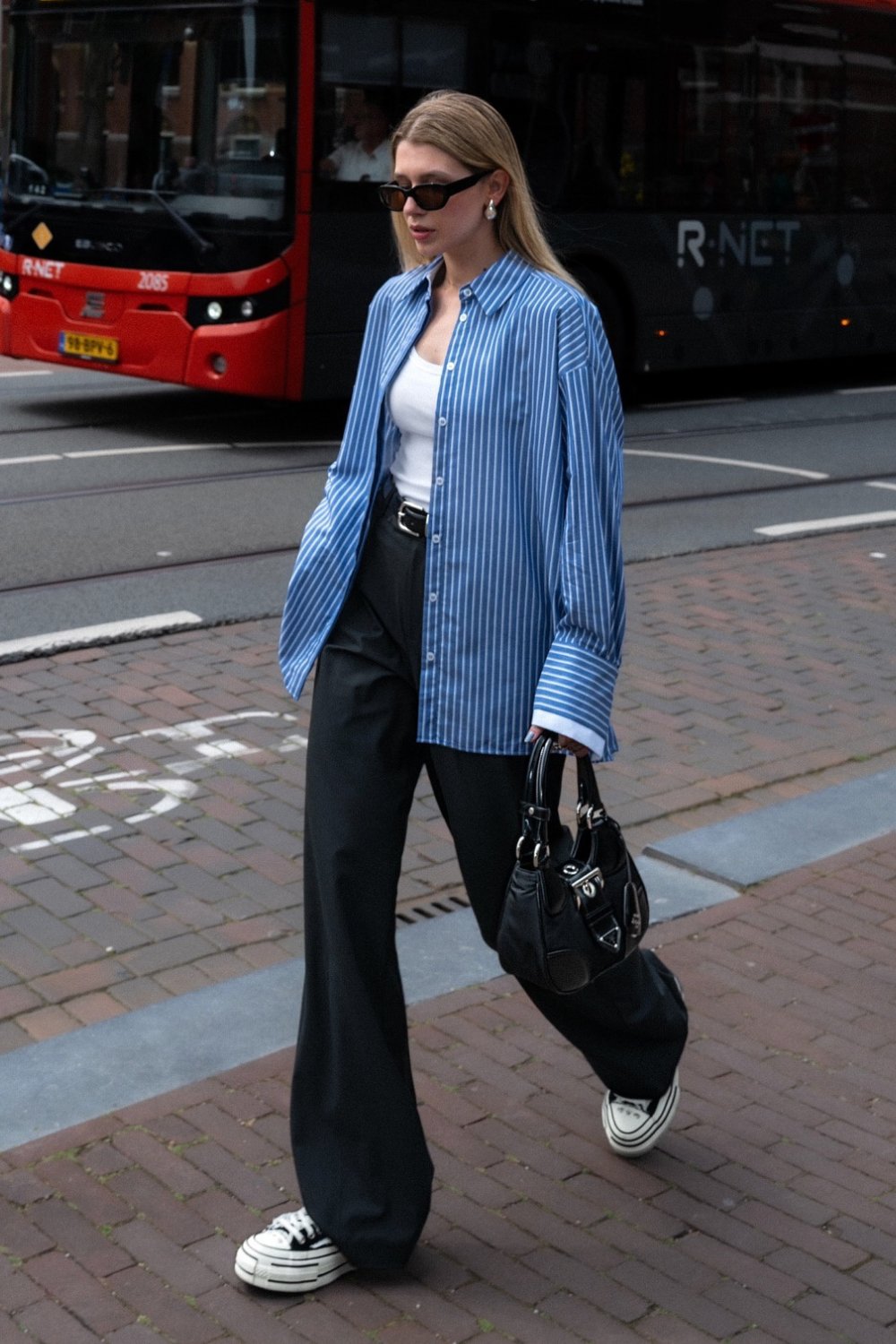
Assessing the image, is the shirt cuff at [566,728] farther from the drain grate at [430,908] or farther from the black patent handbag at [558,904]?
the drain grate at [430,908]

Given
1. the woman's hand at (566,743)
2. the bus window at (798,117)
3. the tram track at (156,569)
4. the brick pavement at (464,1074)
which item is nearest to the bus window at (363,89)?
the bus window at (798,117)

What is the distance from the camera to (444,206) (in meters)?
2.94

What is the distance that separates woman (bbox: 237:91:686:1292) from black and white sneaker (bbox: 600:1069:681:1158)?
483 mm

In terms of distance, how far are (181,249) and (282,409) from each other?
2.36m

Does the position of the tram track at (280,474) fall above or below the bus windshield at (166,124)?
below

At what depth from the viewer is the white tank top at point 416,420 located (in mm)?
2996

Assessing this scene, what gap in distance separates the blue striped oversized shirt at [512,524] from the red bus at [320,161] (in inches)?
330

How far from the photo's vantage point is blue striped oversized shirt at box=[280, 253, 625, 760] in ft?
9.49

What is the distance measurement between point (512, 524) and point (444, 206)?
19.4 inches

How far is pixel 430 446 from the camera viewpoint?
3.02 meters

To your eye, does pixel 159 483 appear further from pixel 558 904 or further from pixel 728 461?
pixel 558 904

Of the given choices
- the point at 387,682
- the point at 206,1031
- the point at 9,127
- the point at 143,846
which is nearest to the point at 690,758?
the point at 143,846

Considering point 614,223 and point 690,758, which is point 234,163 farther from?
point 690,758

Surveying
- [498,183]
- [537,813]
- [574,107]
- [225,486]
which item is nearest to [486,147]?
[498,183]
